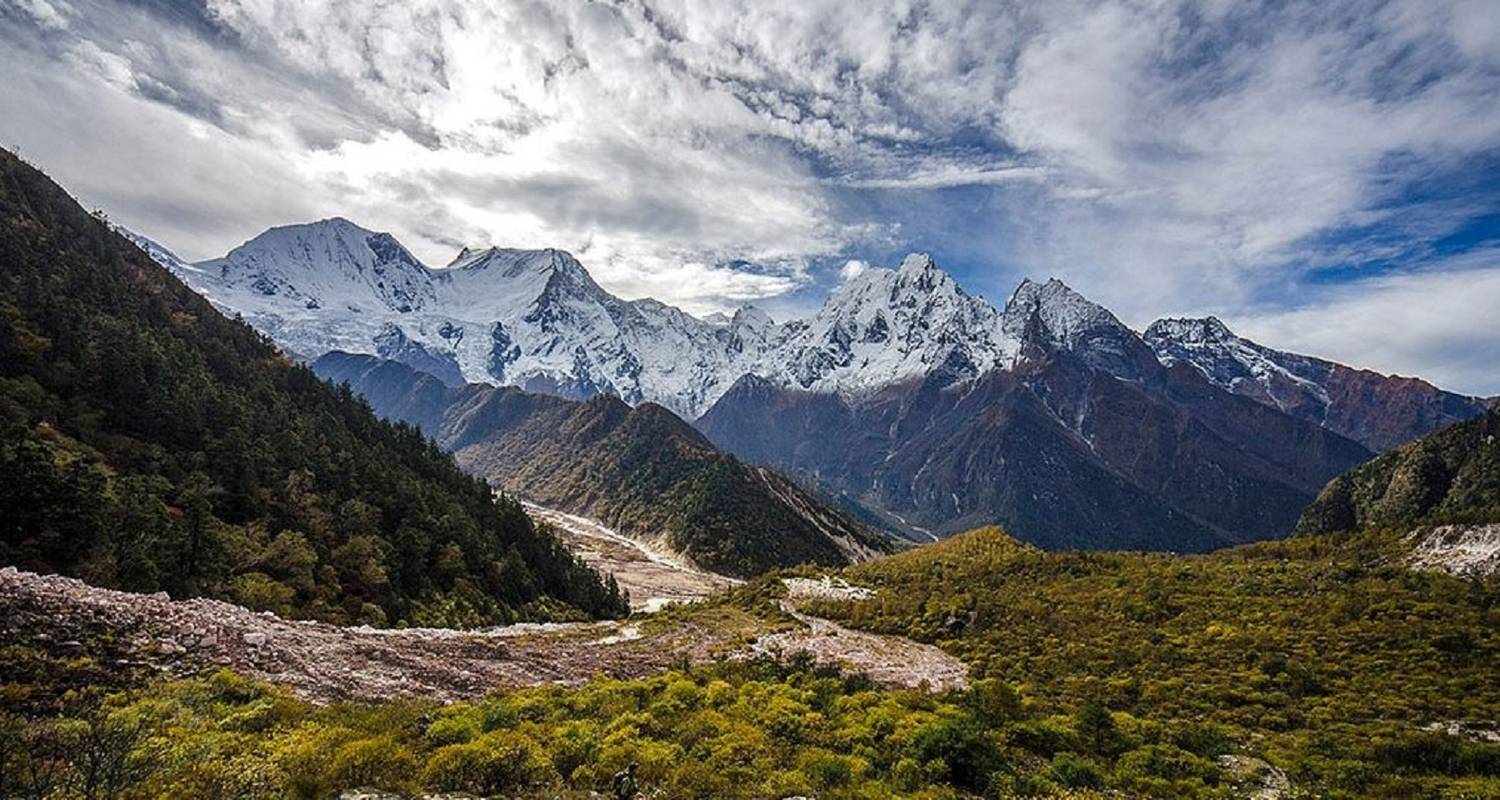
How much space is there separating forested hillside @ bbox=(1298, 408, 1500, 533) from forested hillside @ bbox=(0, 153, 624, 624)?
137 m

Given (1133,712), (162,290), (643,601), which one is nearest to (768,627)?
(1133,712)

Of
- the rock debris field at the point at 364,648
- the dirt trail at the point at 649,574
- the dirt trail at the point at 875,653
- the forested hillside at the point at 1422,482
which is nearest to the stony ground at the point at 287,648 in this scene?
the rock debris field at the point at 364,648

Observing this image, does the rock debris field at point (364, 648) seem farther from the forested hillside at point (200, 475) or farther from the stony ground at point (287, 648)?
the forested hillside at point (200, 475)

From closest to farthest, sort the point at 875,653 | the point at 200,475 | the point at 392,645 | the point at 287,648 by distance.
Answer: the point at 287,648 → the point at 392,645 → the point at 875,653 → the point at 200,475

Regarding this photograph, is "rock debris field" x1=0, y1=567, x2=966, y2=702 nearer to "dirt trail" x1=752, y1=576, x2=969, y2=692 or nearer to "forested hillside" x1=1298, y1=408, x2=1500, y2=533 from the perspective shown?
"dirt trail" x1=752, y1=576, x2=969, y2=692

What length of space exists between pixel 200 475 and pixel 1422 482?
188 m

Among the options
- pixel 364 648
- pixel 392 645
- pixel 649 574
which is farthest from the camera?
pixel 649 574

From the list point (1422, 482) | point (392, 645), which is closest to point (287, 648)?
point (392, 645)

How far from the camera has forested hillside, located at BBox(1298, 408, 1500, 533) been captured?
11706cm

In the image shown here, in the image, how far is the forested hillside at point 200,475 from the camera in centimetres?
3766

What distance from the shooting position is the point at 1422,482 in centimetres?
12794

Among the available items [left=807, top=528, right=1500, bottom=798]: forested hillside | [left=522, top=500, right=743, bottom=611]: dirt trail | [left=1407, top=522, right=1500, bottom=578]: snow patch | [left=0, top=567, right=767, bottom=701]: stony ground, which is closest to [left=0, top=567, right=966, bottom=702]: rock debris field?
[left=0, top=567, right=767, bottom=701]: stony ground

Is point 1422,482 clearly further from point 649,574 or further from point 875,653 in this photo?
point 649,574

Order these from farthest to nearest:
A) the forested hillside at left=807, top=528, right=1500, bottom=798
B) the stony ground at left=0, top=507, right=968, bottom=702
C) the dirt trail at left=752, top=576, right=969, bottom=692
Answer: the dirt trail at left=752, top=576, right=969, bottom=692, the forested hillside at left=807, top=528, right=1500, bottom=798, the stony ground at left=0, top=507, right=968, bottom=702
